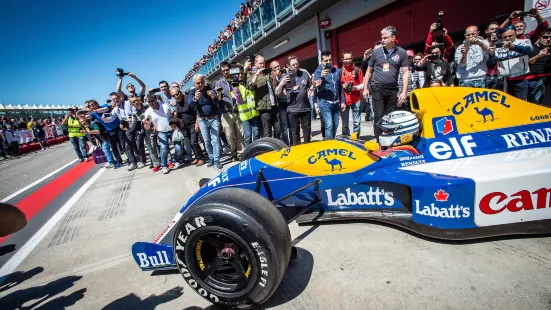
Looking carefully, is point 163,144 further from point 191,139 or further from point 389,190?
point 389,190

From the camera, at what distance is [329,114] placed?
4.98 metres

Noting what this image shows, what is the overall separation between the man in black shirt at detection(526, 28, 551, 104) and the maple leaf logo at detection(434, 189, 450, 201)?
4176mm

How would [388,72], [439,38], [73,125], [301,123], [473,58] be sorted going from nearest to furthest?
[388,72]
[473,58]
[301,123]
[439,38]
[73,125]

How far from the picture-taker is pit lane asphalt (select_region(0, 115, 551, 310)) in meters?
1.71

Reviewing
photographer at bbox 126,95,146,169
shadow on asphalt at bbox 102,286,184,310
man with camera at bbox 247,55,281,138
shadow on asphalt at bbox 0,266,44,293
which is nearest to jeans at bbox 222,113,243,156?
man with camera at bbox 247,55,281,138

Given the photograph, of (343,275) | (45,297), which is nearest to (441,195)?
(343,275)

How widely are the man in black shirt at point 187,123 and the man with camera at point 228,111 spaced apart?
77 centimetres

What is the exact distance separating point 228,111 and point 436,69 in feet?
15.3

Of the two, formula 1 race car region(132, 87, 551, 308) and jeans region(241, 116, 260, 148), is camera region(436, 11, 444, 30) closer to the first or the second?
formula 1 race car region(132, 87, 551, 308)

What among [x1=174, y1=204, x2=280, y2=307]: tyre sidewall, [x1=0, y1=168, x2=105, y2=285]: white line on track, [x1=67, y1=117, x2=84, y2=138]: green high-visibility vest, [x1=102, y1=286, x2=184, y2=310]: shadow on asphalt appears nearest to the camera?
[x1=174, y1=204, x2=280, y2=307]: tyre sidewall

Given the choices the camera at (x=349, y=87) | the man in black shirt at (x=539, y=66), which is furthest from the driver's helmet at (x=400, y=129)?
the man in black shirt at (x=539, y=66)

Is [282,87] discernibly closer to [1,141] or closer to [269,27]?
[269,27]

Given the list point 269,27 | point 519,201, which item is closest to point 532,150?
point 519,201

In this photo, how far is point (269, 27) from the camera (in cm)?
1467
